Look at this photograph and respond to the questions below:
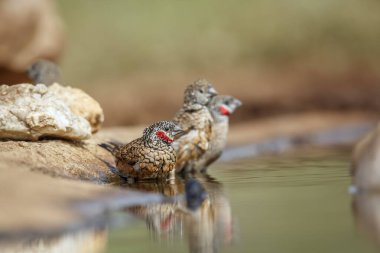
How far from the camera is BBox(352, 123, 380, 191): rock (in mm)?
6441

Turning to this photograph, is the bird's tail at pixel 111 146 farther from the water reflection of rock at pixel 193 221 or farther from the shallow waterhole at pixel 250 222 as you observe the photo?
the water reflection of rock at pixel 193 221

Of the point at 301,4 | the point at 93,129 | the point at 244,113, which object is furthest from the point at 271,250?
the point at 301,4

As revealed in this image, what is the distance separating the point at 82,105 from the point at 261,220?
3.48 metres

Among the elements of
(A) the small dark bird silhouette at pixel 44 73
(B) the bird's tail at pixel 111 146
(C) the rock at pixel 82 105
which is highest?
(A) the small dark bird silhouette at pixel 44 73

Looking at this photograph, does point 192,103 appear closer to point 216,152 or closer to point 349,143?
point 216,152

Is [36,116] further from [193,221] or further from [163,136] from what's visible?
[193,221]

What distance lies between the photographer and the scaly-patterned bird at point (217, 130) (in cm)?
930

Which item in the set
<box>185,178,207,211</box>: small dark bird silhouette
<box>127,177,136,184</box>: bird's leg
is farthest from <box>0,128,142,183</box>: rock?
<box>185,178,207,211</box>: small dark bird silhouette

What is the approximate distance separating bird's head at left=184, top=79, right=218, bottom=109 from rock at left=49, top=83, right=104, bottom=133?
2.91ft

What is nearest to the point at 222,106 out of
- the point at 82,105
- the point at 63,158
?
the point at 82,105

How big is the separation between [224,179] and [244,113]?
7.74 meters

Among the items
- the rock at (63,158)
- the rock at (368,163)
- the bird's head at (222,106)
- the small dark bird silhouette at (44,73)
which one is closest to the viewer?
the rock at (368,163)

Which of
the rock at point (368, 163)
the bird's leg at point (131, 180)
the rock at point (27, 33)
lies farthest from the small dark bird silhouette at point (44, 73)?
the rock at point (368, 163)

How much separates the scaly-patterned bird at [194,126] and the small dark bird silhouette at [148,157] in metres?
0.69
